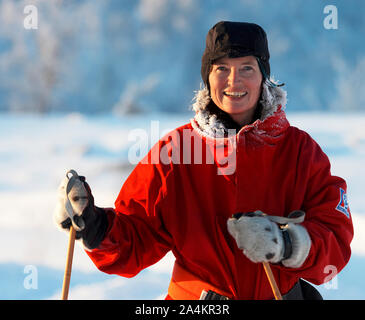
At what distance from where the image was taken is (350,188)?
472cm

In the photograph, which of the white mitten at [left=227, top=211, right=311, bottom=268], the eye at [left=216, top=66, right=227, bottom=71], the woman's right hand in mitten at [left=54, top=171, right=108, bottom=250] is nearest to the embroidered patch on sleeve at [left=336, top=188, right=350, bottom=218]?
the white mitten at [left=227, top=211, right=311, bottom=268]

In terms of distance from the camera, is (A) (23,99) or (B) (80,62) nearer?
(A) (23,99)

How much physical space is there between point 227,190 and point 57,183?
13.1ft

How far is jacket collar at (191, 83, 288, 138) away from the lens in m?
1.55

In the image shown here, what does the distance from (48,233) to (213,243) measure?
91.8 inches

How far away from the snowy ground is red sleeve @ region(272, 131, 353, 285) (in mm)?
1132

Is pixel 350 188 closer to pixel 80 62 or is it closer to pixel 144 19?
pixel 80 62

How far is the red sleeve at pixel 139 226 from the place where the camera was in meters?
1.52

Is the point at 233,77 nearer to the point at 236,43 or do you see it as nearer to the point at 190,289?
the point at 236,43

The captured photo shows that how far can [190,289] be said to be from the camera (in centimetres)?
155

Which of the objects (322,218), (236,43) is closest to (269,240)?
(322,218)

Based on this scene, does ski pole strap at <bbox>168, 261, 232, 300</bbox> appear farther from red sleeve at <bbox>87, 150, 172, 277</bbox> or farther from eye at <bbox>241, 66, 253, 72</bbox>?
eye at <bbox>241, 66, 253, 72</bbox>

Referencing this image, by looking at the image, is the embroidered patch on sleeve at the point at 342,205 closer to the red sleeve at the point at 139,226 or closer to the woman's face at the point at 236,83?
the woman's face at the point at 236,83
